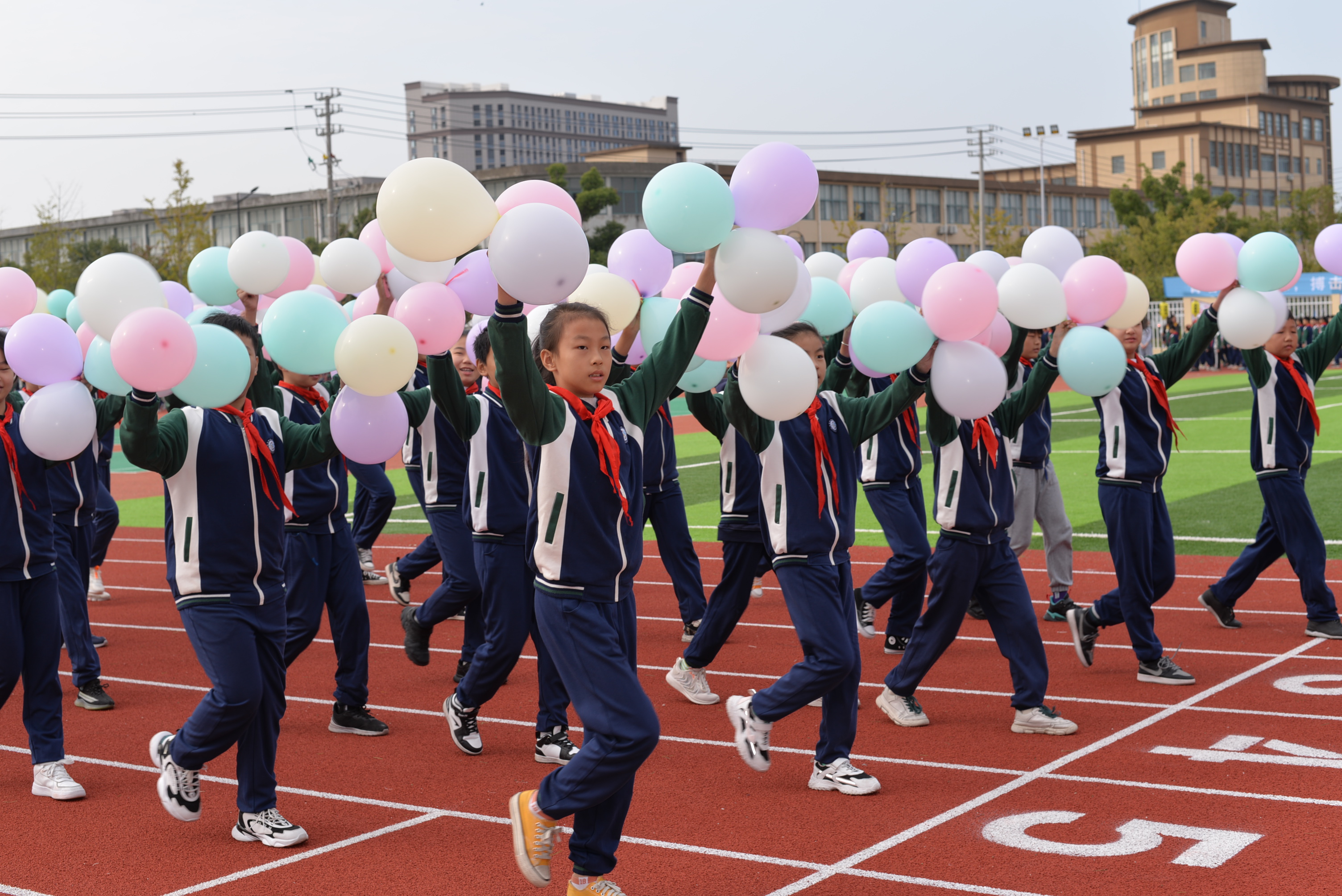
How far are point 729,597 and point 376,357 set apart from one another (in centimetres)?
A: 271

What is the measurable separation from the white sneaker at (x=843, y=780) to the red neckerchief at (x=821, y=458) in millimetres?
1055

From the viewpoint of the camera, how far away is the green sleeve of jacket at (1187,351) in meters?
6.95

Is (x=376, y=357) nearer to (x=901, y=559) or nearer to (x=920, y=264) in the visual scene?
(x=920, y=264)

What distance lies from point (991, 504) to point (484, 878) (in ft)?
9.87

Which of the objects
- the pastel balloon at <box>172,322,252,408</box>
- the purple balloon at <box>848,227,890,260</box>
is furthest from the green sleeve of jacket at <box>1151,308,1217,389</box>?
the pastel balloon at <box>172,322,252,408</box>

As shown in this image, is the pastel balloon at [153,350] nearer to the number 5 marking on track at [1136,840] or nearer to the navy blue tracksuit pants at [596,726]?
the navy blue tracksuit pants at [596,726]

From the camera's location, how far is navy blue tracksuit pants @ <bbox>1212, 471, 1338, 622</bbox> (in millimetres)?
7734

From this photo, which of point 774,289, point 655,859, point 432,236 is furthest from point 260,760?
point 774,289

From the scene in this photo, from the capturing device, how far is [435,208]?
3.97 meters

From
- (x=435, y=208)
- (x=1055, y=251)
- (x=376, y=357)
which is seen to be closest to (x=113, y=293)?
(x=376, y=357)

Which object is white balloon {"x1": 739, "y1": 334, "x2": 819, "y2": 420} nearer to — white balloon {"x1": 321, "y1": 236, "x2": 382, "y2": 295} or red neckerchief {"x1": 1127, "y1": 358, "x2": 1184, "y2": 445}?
white balloon {"x1": 321, "y1": 236, "x2": 382, "y2": 295}

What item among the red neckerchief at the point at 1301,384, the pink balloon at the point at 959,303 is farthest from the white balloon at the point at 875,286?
the red neckerchief at the point at 1301,384

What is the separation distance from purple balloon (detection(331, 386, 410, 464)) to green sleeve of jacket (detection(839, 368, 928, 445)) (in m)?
A: 1.91

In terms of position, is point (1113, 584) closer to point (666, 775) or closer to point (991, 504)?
point (991, 504)
